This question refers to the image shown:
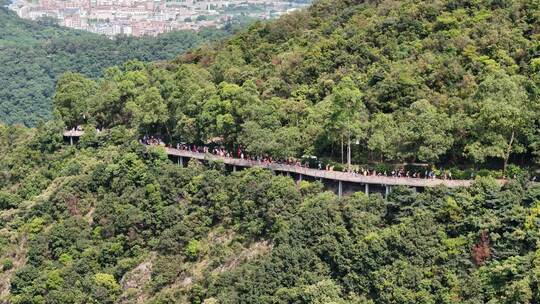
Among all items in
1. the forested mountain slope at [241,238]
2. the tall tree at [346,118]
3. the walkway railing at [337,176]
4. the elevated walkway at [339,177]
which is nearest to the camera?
the forested mountain slope at [241,238]

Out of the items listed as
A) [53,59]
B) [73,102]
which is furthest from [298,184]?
[53,59]

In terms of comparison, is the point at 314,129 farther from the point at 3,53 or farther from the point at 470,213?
the point at 3,53

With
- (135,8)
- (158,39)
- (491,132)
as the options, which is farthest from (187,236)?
(135,8)

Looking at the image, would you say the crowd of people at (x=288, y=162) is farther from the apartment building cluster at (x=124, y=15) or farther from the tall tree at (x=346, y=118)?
the apartment building cluster at (x=124, y=15)

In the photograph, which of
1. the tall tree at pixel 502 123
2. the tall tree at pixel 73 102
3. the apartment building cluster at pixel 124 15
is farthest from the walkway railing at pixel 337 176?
the apartment building cluster at pixel 124 15

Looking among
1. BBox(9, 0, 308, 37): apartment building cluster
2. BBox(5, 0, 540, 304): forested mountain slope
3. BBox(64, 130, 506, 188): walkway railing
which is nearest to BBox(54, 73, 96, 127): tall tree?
BBox(5, 0, 540, 304): forested mountain slope

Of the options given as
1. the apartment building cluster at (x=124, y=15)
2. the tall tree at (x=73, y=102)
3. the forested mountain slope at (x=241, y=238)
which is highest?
the apartment building cluster at (x=124, y=15)
